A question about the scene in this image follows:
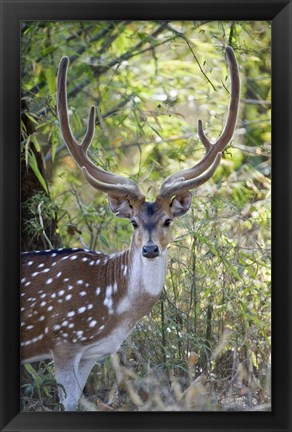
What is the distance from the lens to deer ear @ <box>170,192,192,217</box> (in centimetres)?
690

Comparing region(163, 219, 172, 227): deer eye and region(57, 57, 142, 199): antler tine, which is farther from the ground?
region(57, 57, 142, 199): antler tine

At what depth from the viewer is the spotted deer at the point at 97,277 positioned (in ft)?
22.6

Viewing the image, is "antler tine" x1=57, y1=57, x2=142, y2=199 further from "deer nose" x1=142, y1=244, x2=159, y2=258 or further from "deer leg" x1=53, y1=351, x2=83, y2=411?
"deer leg" x1=53, y1=351, x2=83, y2=411

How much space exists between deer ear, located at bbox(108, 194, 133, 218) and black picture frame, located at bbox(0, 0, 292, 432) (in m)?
0.37

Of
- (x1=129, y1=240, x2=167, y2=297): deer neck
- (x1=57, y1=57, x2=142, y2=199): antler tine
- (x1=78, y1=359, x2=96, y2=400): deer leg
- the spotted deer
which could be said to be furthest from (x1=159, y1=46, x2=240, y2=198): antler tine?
(x1=78, y1=359, x2=96, y2=400): deer leg

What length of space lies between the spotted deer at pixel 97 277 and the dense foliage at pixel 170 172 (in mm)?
51

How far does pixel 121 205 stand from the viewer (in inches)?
273

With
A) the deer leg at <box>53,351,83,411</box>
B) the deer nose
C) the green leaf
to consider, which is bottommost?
the deer leg at <box>53,351,83,411</box>

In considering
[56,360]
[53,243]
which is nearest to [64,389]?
[56,360]

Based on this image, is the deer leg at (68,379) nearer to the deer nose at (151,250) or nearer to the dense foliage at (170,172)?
the dense foliage at (170,172)

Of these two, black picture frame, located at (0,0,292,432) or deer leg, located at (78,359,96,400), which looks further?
deer leg, located at (78,359,96,400)
